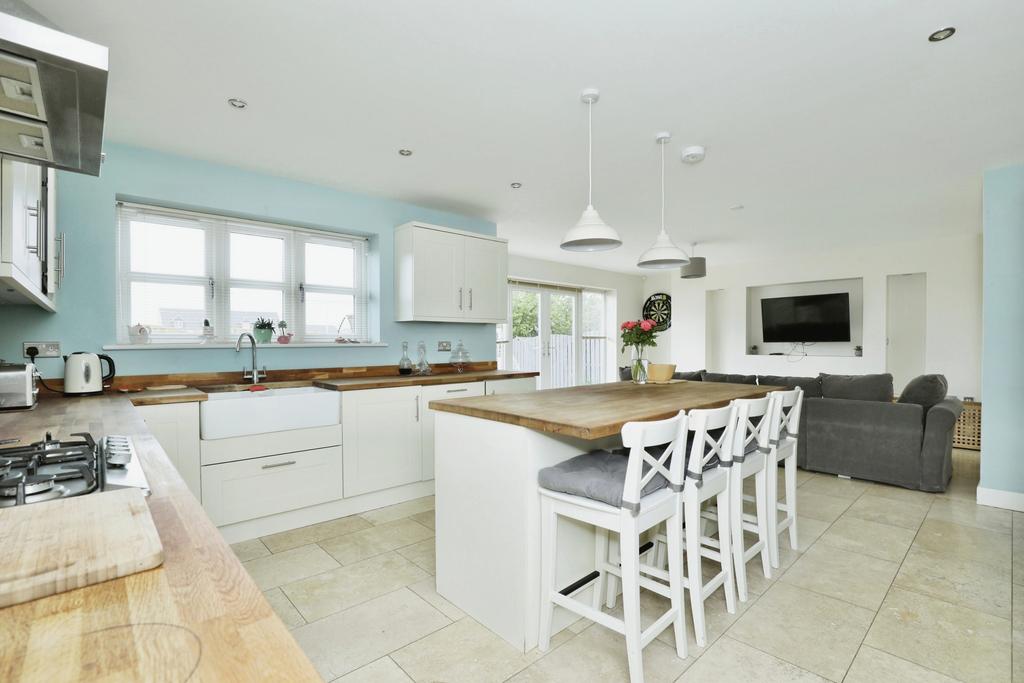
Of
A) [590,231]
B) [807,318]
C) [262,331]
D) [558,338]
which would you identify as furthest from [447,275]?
[807,318]

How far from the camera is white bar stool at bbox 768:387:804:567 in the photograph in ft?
8.21

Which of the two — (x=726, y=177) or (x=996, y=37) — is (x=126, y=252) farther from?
(x=996, y=37)

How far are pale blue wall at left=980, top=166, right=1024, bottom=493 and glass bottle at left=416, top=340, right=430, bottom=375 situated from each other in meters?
4.05

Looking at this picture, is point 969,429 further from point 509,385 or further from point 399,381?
point 399,381

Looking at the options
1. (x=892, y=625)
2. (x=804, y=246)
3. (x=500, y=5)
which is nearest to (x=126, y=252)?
(x=500, y=5)

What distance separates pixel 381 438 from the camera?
345 centimetres

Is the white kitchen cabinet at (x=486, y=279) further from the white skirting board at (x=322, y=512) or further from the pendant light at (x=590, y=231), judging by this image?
the pendant light at (x=590, y=231)

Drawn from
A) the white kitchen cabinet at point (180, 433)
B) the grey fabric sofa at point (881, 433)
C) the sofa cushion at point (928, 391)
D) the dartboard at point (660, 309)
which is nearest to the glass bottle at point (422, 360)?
the white kitchen cabinet at point (180, 433)

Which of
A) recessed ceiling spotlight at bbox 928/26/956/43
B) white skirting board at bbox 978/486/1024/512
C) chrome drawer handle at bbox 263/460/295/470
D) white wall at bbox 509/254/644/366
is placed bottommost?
white skirting board at bbox 978/486/1024/512

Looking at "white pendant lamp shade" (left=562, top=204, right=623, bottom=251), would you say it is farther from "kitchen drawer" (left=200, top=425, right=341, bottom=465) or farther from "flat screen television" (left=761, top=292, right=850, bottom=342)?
"flat screen television" (left=761, top=292, right=850, bottom=342)

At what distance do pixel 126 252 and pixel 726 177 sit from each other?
4.04m

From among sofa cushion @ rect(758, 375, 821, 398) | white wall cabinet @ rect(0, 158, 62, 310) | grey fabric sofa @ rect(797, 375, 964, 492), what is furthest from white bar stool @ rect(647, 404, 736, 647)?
sofa cushion @ rect(758, 375, 821, 398)

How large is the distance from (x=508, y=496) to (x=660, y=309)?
7.20m

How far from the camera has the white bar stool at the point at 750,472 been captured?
7.15ft
